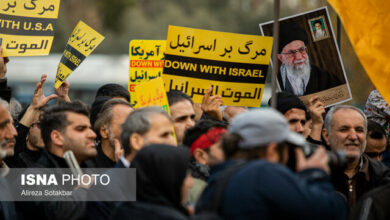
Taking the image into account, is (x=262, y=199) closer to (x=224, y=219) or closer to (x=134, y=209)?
(x=224, y=219)

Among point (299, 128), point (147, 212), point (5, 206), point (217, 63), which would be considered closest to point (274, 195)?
point (147, 212)

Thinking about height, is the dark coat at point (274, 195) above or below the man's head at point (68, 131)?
above

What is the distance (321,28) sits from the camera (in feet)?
24.2

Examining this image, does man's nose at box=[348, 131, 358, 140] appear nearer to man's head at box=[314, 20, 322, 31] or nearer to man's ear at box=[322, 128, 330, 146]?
man's ear at box=[322, 128, 330, 146]

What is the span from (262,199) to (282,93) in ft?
11.2

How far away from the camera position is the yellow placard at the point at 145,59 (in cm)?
788

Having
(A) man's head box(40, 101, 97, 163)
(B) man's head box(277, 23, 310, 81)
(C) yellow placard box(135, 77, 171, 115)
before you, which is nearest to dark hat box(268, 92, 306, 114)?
(B) man's head box(277, 23, 310, 81)

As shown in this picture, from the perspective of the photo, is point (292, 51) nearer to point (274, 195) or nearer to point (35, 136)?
point (35, 136)

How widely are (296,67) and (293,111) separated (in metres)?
0.63

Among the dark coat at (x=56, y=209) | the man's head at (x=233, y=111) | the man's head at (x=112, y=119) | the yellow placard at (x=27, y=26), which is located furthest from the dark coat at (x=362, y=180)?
the yellow placard at (x=27, y=26)

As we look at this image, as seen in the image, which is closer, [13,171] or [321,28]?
[13,171]

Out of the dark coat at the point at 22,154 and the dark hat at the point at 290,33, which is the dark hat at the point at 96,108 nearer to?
the dark coat at the point at 22,154

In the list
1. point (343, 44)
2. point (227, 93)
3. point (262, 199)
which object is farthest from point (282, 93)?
point (343, 44)

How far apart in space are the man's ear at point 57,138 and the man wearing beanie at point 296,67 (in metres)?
2.53
